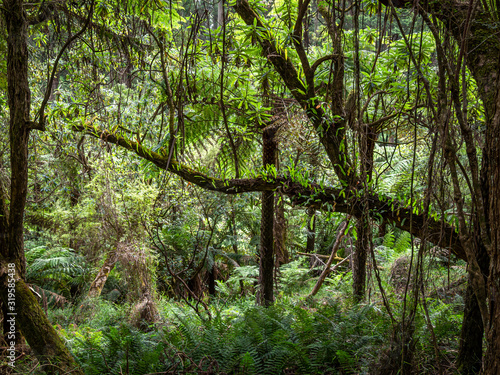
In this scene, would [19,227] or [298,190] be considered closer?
[19,227]

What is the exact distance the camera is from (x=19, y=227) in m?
2.81

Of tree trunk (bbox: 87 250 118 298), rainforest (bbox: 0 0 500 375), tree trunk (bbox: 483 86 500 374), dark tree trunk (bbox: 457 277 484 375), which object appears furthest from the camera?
tree trunk (bbox: 87 250 118 298)

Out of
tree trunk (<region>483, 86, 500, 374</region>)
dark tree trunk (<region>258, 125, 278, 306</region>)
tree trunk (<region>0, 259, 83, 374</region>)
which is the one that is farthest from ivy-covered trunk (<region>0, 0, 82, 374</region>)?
dark tree trunk (<region>258, 125, 278, 306</region>)

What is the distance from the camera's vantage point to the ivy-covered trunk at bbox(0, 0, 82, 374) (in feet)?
8.42

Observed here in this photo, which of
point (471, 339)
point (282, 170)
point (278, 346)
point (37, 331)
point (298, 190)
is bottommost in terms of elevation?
point (278, 346)

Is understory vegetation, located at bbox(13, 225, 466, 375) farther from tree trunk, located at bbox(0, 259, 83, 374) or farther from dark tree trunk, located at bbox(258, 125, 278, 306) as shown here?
dark tree trunk, located at bbox(258, 125, 278, 306)

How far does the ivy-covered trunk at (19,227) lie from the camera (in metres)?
2.57

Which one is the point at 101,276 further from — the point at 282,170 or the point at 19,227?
the point at 282,170

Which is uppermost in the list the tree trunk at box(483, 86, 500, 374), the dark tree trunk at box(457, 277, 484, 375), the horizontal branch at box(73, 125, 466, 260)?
the horizontal branch at box(73, 125, 466, 260)

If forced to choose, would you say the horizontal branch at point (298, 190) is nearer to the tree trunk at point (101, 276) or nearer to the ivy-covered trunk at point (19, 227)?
the ivy-covered trunk at point (19, 227)

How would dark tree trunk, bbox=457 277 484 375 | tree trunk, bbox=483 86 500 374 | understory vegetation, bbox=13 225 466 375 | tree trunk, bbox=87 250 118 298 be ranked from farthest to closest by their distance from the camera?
tree trunk, bbox=87 250 118 298
understory vegetation, bbox=13 225 466 375
dark tree trunk, bbox=457 277 484 375
tree trunk, bbox=483 86 500 374

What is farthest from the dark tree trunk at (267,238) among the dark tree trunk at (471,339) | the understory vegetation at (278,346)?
the dark tree trunk at (471,339)

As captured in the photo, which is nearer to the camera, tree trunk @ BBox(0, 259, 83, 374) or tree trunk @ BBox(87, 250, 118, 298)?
tree trunk @ BBox(0, 259, 83, 374)

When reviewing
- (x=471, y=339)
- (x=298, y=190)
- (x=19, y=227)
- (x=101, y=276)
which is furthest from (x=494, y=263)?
(x=101, y=276)
